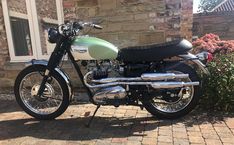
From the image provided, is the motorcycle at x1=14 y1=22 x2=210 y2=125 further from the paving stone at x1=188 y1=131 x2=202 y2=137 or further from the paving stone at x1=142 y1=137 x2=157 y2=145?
the paving stone at x1=142 y1=137 x2=157 y2=145

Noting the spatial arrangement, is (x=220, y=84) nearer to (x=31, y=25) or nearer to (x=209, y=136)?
(x=209, y=136)

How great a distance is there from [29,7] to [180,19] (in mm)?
2644

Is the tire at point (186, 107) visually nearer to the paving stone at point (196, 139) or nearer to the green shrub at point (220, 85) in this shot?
the green shrub at point (220, 85)

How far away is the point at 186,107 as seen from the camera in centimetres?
368

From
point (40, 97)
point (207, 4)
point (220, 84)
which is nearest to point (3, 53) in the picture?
point (40, 97)

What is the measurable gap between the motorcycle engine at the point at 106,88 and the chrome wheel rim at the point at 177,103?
0.48m

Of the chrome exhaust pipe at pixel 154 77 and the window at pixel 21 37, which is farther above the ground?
the window at pixel 21 37

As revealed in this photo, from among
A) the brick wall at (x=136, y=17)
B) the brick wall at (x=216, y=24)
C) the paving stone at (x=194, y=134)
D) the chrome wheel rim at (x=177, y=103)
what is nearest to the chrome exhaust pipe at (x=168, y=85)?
the chrome wheel rim at (x=177, y=103)

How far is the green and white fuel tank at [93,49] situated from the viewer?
11.5 feet

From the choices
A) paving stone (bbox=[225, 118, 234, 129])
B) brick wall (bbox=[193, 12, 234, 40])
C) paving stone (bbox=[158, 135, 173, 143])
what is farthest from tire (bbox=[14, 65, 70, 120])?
brick wall (bbox=[193, 12, 234, 40])

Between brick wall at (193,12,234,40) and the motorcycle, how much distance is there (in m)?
5.97

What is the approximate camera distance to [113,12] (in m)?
4.79

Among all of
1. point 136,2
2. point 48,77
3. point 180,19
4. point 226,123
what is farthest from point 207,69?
point 48,77

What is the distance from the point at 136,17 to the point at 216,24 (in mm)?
5605
